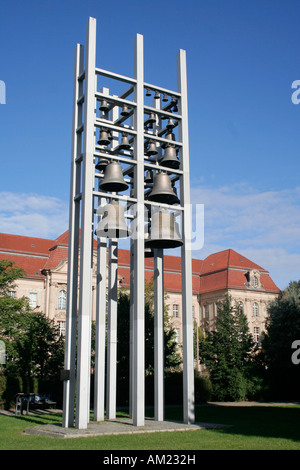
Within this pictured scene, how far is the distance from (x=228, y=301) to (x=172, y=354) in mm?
8362

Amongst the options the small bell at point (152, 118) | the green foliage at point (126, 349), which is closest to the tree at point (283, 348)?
the green foliage at point (126, 349)

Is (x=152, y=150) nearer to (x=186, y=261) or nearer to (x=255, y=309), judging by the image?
(x=186, y=261)

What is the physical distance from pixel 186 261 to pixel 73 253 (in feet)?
11.5

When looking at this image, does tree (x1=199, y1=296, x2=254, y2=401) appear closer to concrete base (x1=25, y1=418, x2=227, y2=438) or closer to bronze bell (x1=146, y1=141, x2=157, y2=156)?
concrete base (x1=25, y1=418, x2=227, y2=438)

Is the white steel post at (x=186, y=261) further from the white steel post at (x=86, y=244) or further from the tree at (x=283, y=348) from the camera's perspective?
the tree at (x=283, y=348)

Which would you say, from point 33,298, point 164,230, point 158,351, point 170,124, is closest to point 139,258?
point 164,230

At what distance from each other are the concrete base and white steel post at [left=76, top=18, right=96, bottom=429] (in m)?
0.57

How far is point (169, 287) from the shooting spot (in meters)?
59.3

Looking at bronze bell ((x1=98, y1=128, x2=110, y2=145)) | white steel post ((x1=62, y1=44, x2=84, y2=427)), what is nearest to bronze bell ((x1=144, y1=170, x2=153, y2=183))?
bronze bell ((x1=98, y1=128, x2=110, y2=145))

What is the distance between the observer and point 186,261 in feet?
50.4

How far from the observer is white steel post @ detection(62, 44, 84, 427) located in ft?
45.8

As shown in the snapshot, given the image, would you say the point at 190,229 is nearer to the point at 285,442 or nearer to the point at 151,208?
the point at 151,208

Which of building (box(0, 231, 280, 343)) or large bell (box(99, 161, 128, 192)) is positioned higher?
building (box(0, 231, 280, 343))
